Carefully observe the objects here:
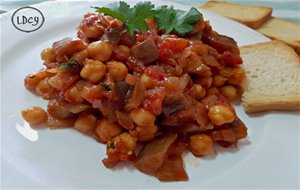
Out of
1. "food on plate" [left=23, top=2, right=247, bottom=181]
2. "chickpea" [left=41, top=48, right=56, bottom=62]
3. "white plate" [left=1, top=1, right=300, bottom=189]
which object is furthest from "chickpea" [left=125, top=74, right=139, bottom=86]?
"chickpea" [left=41, top=48, right=56, bottom=62]

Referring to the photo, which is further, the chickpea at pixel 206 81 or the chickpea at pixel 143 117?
the chickpea at pixel 206 81

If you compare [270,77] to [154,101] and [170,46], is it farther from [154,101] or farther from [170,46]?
[154,101]

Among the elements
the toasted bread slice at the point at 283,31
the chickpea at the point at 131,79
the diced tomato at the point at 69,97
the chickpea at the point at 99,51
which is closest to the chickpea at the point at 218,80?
the chickpea at the point at 131,79

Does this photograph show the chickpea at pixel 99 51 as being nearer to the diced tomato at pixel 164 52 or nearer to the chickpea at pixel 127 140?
the diced tomato at pixel 164 52

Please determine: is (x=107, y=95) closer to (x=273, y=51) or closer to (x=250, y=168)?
(x=250, y=168)

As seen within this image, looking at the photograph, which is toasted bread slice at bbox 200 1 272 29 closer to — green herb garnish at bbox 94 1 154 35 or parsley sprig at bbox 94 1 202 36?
parsley sprig at bbox 94 1 202 36

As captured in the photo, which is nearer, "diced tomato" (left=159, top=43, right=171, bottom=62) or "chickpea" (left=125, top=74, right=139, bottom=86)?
"chickpea" (left=125, top=74, right=139, bottom=86)
